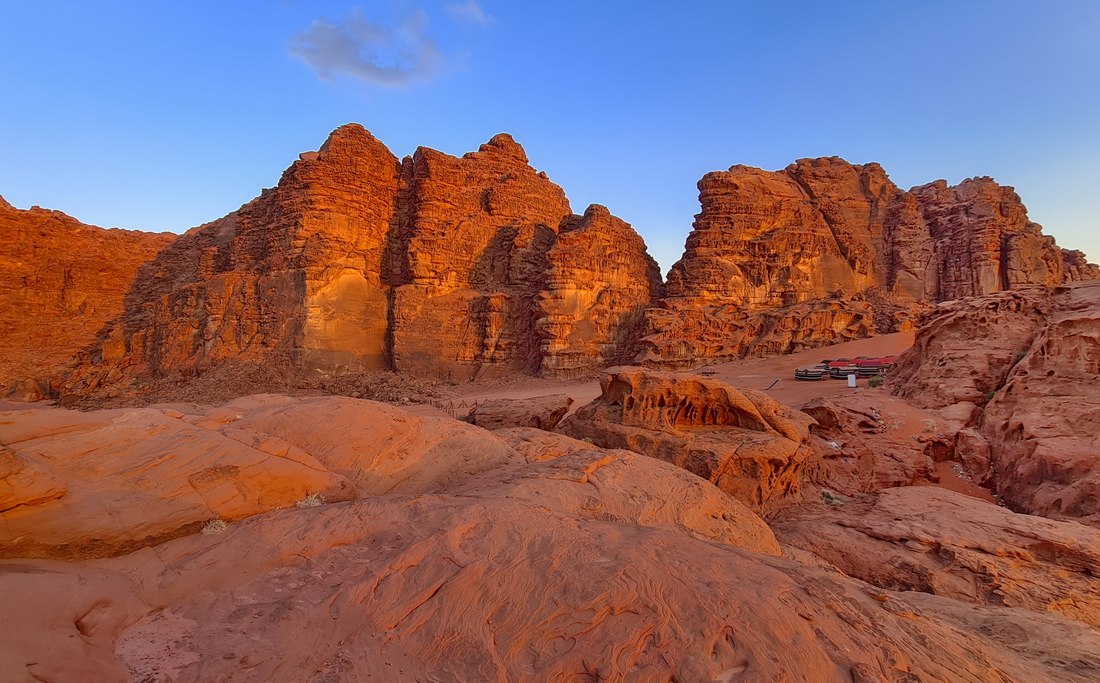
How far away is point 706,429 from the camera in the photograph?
766 centimetres

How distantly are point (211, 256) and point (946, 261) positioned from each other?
45575mm

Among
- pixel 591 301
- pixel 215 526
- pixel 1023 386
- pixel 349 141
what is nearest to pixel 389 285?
pixel 349 141

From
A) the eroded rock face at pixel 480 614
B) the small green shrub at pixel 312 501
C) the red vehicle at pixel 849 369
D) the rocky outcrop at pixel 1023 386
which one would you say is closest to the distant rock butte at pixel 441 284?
the red vehicle at pixel 849 369

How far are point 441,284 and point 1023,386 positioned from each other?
21.6 meters

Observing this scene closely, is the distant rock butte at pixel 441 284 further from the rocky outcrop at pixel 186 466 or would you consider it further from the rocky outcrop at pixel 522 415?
the rocky outcrop at pixel 186 466

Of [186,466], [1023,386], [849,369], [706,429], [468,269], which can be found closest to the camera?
[186,466]

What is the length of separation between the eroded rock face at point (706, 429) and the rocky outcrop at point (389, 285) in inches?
590

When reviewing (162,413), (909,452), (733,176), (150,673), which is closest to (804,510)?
(909,452)

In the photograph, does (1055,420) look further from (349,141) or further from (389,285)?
(349,141)

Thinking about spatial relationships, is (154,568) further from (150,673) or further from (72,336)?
(72,336)

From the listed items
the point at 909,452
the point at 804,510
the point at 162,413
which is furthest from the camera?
the point at 909,452

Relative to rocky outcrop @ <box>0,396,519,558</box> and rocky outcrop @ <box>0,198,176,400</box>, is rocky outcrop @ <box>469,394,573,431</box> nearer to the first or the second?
rocky outcrop @ <box>0,396,519,558</box>

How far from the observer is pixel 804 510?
6719mm

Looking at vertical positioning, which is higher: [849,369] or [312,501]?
[849,369]
